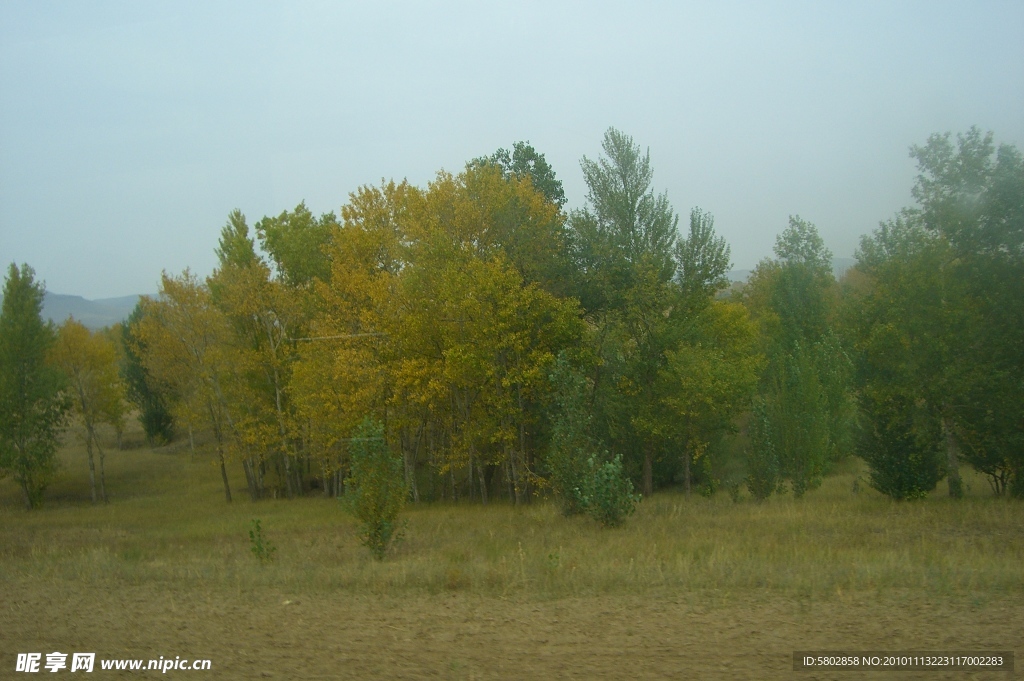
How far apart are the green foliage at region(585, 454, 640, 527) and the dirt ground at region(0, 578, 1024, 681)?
7.27 metres

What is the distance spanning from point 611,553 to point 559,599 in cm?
335

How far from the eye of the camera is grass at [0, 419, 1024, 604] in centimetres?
912

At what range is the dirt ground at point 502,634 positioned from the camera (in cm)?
633

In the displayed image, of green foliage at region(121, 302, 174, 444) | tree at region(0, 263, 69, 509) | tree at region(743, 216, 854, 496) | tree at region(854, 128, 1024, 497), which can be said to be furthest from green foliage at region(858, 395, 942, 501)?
green foliage at region(121, 302, 174, 444)

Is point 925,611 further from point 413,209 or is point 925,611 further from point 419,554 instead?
point 413,209

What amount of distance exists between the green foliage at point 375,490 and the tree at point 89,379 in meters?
32.0

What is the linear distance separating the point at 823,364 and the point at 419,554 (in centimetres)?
2353

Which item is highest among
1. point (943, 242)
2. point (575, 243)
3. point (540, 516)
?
point (575, 243)

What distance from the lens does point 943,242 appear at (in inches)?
695

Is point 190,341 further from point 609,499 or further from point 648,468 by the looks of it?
point 609,499

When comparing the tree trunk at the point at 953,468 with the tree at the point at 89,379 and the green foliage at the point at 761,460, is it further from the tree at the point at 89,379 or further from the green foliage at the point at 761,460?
the tree at the point at 89,379

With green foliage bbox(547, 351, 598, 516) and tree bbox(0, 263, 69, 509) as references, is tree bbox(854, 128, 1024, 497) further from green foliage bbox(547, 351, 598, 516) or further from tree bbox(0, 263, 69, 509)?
tree bbox(0, 263, 69, 509)

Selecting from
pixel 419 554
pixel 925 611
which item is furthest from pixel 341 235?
pixel 925 611

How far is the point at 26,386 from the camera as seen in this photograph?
37750 millimetres
